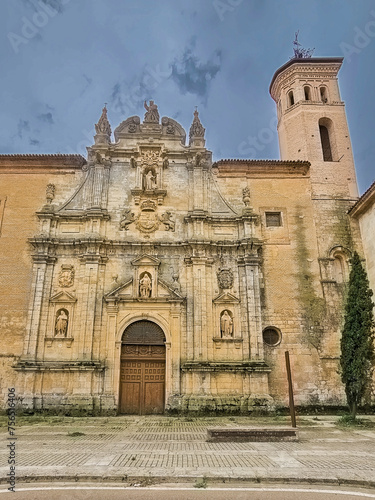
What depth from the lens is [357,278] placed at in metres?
15.1

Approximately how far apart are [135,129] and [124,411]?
46.4 feet

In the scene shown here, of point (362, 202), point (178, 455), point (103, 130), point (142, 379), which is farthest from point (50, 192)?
point (362, 202)

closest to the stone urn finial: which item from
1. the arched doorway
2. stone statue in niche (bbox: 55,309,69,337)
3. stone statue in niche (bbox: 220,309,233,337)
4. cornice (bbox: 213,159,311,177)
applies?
cornice (bbox: 213,159,311,177)

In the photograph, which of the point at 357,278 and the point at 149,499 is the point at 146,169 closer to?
the point at 357,278

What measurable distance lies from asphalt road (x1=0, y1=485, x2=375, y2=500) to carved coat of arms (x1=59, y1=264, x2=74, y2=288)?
484 inches

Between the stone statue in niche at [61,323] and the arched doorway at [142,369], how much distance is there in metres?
2.67

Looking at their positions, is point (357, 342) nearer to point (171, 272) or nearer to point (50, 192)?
point (171, 272)

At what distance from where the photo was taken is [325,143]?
2219 centimetres

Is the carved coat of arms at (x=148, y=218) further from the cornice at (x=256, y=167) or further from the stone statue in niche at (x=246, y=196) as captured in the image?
the stone statue in niche at (x=246, y=196)

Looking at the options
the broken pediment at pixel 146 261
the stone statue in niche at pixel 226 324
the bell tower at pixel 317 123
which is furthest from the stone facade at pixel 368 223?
the broken pediment at pixel 146 261

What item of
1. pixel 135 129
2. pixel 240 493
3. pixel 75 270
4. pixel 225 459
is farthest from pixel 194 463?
pixel 135 129

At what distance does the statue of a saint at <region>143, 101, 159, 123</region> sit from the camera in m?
20.8

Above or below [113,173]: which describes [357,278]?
below

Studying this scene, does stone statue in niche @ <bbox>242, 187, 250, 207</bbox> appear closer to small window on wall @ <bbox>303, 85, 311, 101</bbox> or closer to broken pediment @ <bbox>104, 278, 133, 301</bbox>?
broken pediment @ <bbox>104, 278, 133, 301</bbox>
